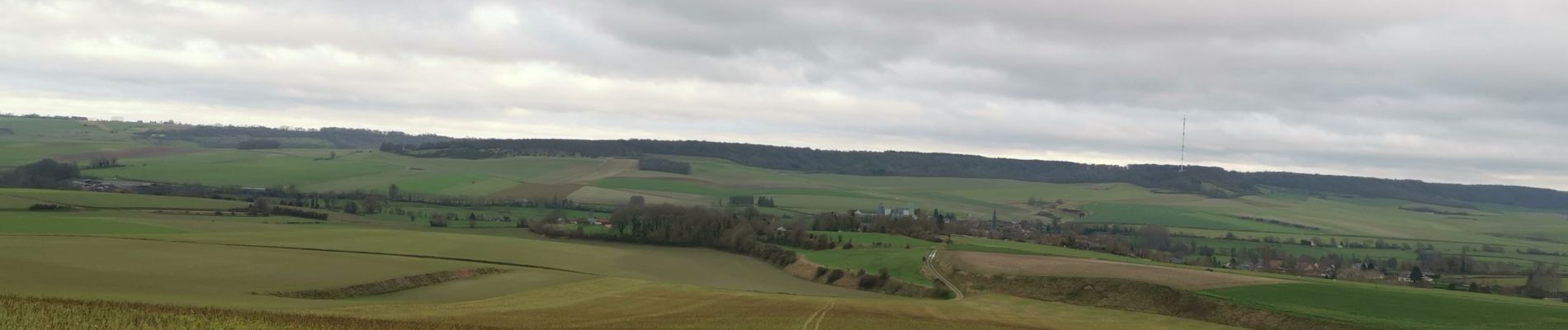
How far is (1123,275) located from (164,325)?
4250 centimetres

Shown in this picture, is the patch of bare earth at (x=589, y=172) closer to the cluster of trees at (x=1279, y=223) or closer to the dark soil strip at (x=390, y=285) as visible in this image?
the dark soil strip at (x=390, y=285)

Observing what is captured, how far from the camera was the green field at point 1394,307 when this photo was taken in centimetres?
3766

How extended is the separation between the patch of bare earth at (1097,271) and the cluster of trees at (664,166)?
10242cm

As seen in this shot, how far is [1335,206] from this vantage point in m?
179

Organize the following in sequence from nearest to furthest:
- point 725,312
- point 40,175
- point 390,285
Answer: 1. point 725,312
2. point 390,285
3. point 40,175

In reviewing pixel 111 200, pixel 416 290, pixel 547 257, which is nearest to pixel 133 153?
pixel 111 200

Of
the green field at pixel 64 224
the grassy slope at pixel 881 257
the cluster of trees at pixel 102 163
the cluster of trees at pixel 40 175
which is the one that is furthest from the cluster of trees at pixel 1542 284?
the cluster of trees at pixel 102 163

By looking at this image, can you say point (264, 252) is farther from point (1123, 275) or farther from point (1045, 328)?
point (1123, 275)

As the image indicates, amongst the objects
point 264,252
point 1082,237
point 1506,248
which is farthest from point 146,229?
point 1506,248

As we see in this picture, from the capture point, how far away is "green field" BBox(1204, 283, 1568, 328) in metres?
37.7

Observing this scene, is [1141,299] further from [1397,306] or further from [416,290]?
[416,290]

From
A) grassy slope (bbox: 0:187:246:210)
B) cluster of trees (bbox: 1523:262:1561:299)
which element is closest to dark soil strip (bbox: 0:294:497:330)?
grassy slope (bbox: 0:187:246:210)

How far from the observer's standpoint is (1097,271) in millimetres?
56531

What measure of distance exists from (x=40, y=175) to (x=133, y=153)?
5032cm
